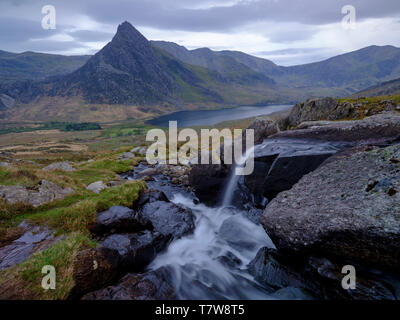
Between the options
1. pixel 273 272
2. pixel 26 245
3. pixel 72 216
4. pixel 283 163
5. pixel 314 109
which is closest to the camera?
pixel 26 245

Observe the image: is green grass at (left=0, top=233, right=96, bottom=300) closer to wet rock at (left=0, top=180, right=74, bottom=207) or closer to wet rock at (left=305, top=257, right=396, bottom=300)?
wet rock at (left=0, top=180, right=74, bottom=207)

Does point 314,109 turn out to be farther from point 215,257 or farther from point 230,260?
point 215,257

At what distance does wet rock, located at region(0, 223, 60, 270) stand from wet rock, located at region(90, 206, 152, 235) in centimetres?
243

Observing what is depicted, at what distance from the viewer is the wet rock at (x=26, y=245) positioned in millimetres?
9913

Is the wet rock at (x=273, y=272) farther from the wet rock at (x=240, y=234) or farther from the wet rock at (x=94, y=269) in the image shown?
the wet rock at (x=94, y=269)

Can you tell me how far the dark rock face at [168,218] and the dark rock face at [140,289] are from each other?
466cm

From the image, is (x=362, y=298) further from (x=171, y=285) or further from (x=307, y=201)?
(x=171, y=285)

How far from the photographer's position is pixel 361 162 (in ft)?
38.7

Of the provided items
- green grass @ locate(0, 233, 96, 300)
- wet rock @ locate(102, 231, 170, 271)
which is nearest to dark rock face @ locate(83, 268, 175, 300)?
green grass @ locate(0, 233, 96, 300)

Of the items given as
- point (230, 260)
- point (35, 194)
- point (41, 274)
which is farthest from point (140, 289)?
point (35, 194)

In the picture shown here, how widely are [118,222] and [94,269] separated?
4.27 metres

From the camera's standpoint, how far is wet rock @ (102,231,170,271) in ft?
38.4

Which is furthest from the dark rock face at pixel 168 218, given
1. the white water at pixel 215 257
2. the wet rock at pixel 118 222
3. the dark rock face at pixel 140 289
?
the dark rock face at pixel 140 289

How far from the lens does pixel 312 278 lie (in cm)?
1019
